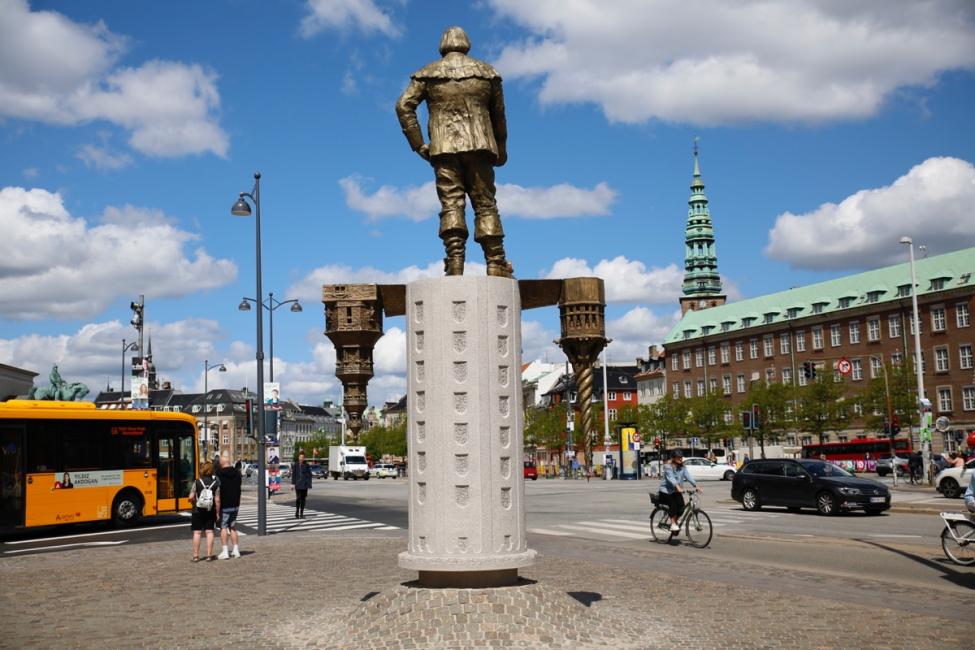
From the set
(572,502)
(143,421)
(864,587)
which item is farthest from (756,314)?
(864,587)

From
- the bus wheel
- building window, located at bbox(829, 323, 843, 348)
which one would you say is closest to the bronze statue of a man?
the bus wheel

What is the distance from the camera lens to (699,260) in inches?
4970

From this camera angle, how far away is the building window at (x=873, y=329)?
8106 centimetres

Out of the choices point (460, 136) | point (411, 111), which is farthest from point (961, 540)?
point (411, 111)

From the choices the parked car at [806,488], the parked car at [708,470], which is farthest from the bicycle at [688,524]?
the parked car at [708,470]

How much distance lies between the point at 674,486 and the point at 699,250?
11291 centimetres

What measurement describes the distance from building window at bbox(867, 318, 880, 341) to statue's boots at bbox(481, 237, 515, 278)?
8029cm

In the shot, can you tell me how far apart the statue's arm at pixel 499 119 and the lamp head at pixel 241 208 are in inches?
647

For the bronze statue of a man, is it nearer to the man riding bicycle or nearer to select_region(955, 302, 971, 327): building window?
the man riding bicycle

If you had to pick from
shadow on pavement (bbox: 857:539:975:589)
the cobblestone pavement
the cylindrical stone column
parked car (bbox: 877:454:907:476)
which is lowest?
parked car (bbox: 877:454:907:476)

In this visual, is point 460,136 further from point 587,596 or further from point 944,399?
point 944,399

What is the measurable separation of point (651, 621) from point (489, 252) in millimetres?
3924

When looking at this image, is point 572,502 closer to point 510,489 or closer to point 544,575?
point 544,575

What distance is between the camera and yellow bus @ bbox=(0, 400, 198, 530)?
830 inches
